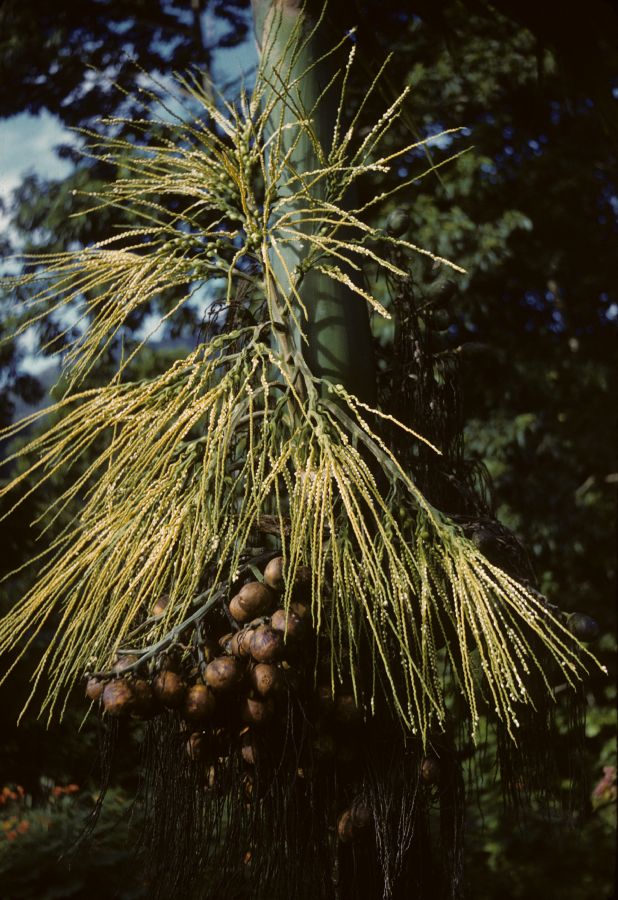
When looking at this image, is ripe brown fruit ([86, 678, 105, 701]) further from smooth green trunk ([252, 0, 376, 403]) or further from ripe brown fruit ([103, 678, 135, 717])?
smooth green trunk ([252, 0, 376, 403])

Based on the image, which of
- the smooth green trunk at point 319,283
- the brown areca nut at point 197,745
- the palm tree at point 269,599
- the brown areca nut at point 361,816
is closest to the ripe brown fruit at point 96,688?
the palm tree at point 269,599

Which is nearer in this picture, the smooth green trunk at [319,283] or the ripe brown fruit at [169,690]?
the ripe brown fruit at [169,690]

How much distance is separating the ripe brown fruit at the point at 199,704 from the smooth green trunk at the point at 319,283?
418 millimetres

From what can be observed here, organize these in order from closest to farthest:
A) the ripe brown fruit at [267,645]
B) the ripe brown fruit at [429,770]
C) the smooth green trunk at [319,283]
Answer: the ripe brown fruit at [267,645], the ripe brown fruit at [429,770], the smooth green trunk at [319,283]

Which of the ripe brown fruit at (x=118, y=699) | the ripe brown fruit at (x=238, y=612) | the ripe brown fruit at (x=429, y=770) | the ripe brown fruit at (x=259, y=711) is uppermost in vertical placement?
the ripe brown fruit at (x=238, y=612)

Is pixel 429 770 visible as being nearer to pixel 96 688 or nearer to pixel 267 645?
pixel 267 645

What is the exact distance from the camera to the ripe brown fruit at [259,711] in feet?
2.88

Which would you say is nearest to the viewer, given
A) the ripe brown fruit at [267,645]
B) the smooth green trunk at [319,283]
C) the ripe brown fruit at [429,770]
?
the ripe brown fruit at [267,645]

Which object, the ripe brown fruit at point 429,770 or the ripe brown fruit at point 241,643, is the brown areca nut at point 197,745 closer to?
the ripe brown fruit at point 241,643

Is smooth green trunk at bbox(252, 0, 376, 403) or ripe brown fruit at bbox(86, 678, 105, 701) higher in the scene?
smooth green trunk at bbox(252, 0, 376, 403)

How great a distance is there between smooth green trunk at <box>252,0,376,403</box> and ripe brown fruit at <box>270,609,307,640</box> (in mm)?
327

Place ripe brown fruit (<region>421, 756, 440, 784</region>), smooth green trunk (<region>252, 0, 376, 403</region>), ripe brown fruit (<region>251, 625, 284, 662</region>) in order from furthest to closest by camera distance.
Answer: smooth green trunk (<region>252, 0, 376, 403</region>) → ripe brown fruit (<region>421, 756, 440, 784</region>) → ripe brown fruit (<region>251, 625, 284, 662</region>)

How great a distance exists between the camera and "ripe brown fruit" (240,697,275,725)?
88cm

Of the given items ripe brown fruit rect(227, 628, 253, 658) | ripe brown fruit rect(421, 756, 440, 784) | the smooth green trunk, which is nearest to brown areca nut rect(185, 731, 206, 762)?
ripe brown fruit rect(227, 628, 253, 658)
